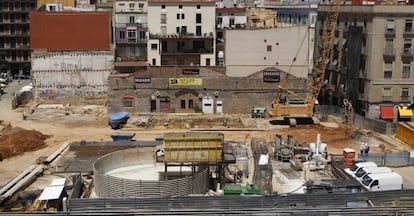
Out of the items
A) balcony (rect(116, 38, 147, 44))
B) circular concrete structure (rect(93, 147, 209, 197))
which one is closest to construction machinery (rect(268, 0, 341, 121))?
balcony (rect(116, 38, 147, 44))

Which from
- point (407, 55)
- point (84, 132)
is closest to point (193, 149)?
point (84, 132)

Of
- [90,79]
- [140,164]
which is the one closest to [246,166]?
[140,164]

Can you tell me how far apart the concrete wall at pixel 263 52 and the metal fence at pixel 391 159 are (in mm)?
19990

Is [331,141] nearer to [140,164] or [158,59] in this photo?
[140,164]

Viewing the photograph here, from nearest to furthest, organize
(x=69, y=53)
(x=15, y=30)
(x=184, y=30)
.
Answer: (x=184, y=30) → (x=69, y=53) → (x=15, y=30)

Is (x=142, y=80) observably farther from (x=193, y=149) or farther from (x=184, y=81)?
(x=193, y=149)

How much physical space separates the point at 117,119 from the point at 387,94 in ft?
77.9

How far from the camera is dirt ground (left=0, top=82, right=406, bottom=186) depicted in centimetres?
4144

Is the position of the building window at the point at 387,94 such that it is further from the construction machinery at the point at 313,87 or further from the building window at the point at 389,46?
the construction machinery at the point at 313,87

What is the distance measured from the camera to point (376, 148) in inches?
1686

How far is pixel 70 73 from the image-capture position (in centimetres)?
6172

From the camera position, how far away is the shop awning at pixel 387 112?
50.4 meters

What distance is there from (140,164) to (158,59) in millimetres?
26522

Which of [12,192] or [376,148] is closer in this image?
[12,192]
